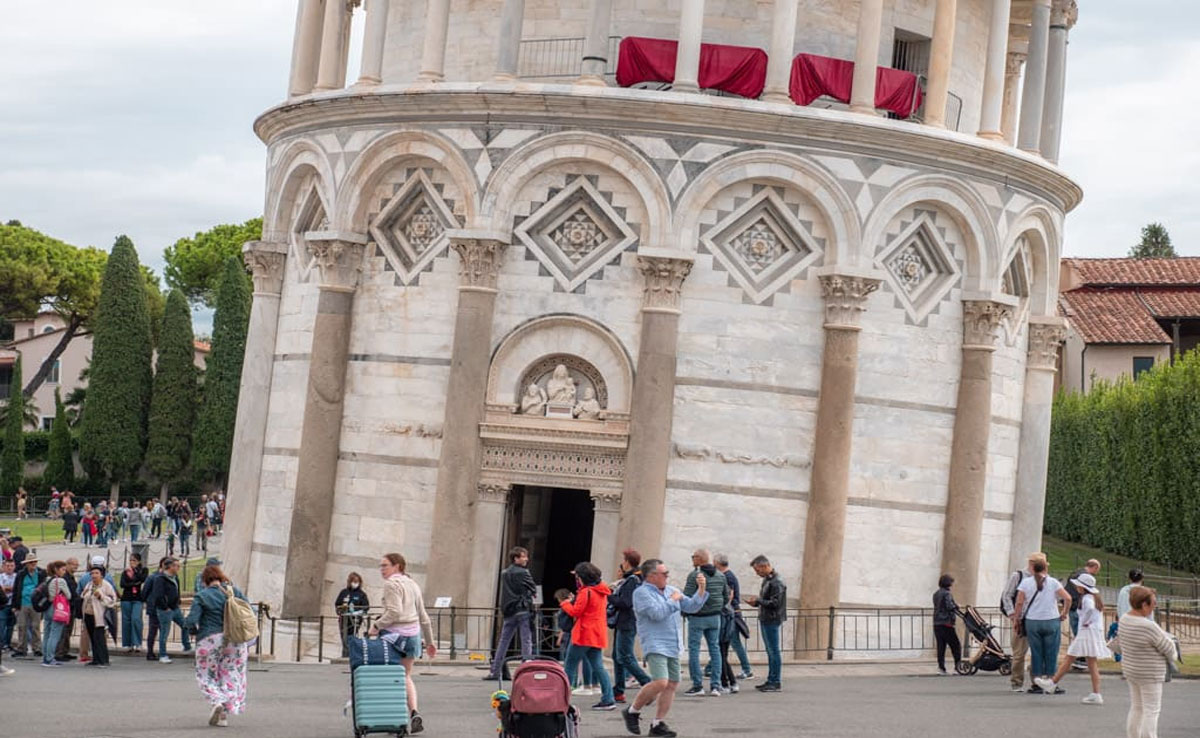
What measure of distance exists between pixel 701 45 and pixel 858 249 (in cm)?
418

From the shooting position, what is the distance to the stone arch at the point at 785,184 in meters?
25.5

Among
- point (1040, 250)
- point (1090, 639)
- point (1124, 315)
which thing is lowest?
point (1090, 639)

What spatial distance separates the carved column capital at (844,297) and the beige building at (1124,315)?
40.6 m

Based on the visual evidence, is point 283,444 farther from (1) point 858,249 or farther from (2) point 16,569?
(1) point 858,249

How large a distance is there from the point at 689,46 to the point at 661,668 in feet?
41.3

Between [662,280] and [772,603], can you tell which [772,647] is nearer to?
[772,603]

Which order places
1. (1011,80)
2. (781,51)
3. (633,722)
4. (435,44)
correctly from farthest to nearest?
(1011,80) < (435,44) < (781,51) < (633,722)

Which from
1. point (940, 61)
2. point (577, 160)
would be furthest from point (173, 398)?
point (940, 61)

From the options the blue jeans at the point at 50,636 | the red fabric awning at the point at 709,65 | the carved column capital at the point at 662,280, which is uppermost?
the red fabric awning at the point at 709,65

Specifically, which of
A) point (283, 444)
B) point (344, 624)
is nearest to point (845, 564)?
point (344, 624)

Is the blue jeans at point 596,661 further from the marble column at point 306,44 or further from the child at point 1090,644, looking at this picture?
the marble column at point 306,44

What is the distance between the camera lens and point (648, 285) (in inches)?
999

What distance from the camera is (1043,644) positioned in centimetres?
2042

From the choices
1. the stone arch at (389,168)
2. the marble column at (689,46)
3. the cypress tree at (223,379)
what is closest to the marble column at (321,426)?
the stone arch at (389,168)
